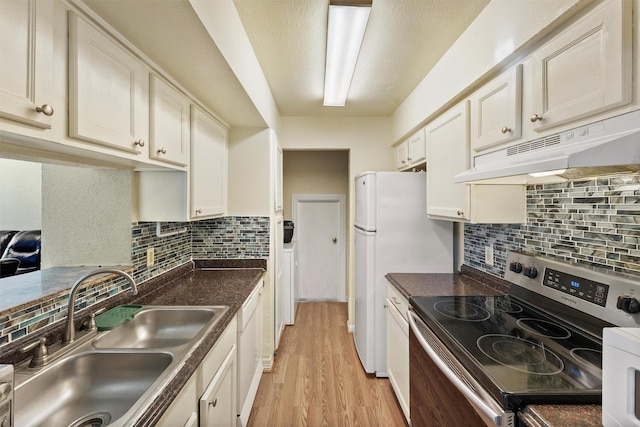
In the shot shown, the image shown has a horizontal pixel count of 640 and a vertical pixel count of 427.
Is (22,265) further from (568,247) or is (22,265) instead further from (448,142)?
(568,247)

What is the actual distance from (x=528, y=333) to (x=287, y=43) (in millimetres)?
2081

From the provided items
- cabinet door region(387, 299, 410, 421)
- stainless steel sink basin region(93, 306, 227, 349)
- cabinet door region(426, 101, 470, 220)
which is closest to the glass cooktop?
cabinet door region(387, 299, 410, 421)

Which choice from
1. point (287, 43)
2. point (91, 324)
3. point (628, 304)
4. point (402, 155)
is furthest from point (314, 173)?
point (628, 304)

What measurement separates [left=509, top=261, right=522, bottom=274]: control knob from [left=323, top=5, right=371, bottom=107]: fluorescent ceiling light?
1.57 metres

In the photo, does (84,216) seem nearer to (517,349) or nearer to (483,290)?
(517,349)

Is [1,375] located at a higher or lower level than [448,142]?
lower

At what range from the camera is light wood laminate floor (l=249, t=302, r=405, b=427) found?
79.4 inches

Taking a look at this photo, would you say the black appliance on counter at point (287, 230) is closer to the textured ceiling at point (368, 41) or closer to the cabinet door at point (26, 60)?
the textured ceiling at point (368, 41)

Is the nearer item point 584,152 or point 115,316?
point 584,152

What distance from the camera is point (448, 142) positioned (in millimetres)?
1928

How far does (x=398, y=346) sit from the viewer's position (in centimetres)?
208

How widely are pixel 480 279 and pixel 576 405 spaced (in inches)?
53.0

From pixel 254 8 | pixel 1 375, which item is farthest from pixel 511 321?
pixel 254 8

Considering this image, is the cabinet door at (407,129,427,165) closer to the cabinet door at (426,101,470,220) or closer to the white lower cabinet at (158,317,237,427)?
the cabinet door at (426,101,470,220)
